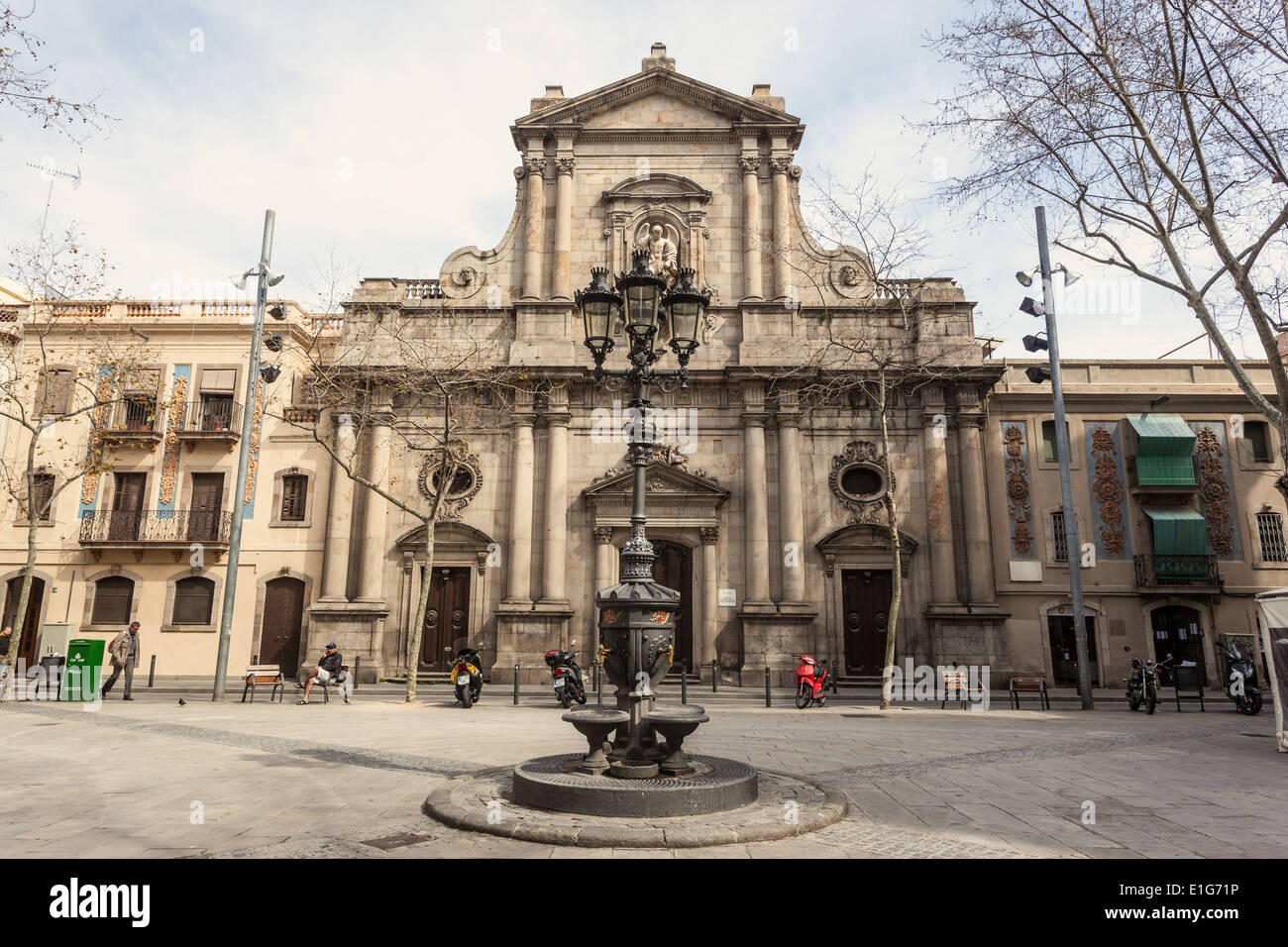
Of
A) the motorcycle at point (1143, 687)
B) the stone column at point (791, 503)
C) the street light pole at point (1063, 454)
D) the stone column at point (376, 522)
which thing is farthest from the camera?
the stone column at point (376, 522)

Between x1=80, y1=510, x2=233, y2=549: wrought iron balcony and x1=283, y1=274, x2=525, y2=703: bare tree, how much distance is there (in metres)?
4.13

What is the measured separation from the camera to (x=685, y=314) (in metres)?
8.33

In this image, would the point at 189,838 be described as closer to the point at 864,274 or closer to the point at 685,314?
the point at 685,314

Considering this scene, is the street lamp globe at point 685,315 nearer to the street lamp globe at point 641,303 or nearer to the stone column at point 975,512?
the street lamp globe at point 641,303

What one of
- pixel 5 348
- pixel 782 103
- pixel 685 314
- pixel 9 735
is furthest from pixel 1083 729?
pixel 5 348

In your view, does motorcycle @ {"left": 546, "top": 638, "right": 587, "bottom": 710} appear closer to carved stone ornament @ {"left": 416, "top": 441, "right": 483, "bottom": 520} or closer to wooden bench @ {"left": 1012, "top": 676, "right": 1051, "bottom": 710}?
carved stone ornament @ {"left": 416, "top": 441, "right": 483, "bottom": 520}

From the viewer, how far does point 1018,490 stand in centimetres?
2422

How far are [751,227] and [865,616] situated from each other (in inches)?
484

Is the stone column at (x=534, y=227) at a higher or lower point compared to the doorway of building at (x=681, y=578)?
higher

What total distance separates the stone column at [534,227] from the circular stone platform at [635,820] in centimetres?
1921

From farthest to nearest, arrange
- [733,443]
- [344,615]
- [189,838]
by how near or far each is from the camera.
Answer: [733,443]
[344,615]
[189,838]

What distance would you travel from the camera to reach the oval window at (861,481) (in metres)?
23.5

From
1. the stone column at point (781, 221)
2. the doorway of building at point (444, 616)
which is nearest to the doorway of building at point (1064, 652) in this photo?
the stone column at point (781, 221)

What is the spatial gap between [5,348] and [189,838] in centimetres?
2693
